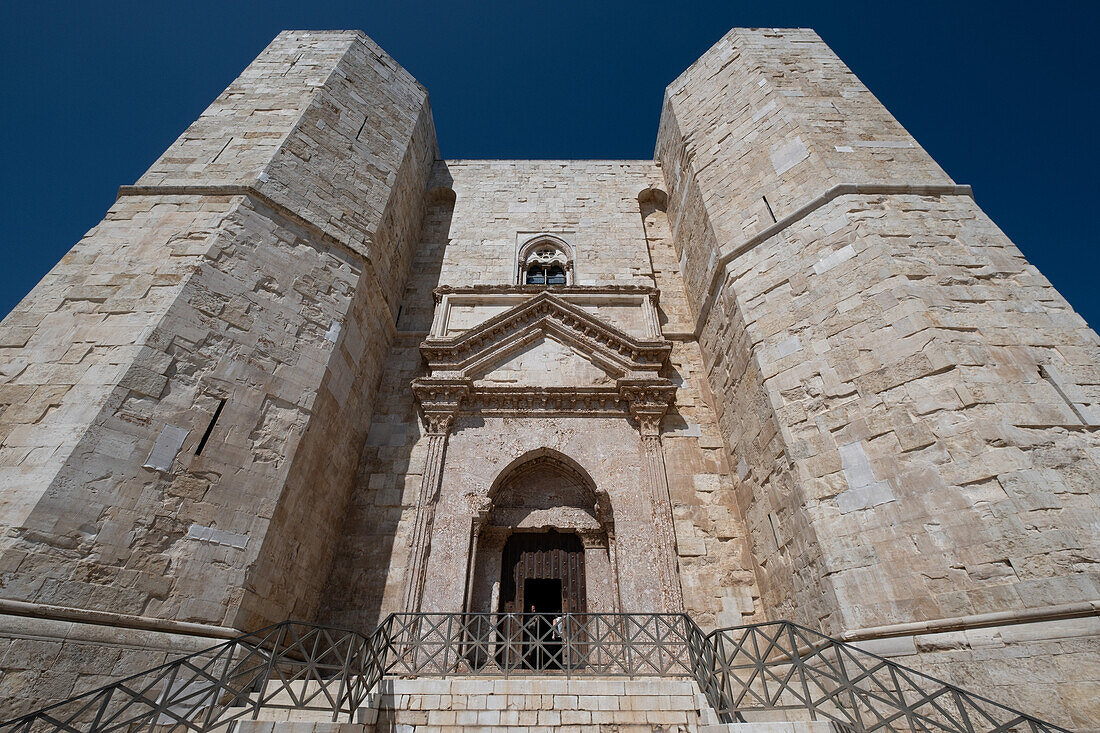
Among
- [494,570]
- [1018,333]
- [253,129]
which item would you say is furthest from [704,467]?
[253,129]

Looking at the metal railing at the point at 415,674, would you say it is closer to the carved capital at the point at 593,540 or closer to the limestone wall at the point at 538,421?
the limestone wall at the point at 538,421

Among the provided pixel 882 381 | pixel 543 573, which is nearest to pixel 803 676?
pixel 882 381

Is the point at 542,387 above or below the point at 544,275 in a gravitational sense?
below

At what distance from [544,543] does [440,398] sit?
2.56m

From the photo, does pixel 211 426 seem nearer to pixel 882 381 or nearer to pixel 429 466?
pixel 429 466

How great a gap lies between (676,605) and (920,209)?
581 centimetres

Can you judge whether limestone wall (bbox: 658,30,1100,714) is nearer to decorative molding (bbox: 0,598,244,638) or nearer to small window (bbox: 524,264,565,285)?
small window (bbox: 524,264,565,285)

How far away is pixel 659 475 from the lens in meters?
6.88

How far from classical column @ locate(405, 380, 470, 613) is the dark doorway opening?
1486mm

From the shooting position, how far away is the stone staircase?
412 centimetres

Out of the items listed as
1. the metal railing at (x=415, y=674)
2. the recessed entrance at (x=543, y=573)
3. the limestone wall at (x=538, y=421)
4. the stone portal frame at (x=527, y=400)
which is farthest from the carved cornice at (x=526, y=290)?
the metal railing at (x=415, y=674)

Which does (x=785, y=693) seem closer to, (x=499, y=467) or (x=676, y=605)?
(x=676, y=605)

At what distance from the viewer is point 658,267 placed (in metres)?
10.1

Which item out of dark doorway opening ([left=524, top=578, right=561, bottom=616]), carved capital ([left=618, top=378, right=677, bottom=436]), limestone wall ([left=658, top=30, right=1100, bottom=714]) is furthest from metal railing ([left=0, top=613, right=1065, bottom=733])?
carved capital ([left=618, top=378, right=677, bottom=436])
